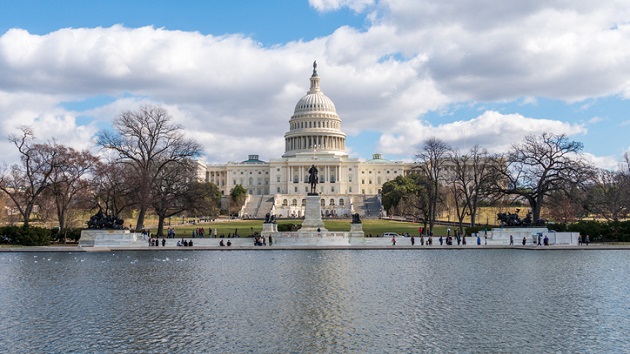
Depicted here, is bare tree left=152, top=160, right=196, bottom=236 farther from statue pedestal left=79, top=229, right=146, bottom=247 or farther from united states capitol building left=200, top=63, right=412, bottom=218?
united states capitol building left=200, top=63, right=412, bottom=218

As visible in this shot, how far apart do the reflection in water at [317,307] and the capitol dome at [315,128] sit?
132036 mm

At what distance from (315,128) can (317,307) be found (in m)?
145

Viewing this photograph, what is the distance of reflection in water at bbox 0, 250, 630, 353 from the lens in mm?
14789

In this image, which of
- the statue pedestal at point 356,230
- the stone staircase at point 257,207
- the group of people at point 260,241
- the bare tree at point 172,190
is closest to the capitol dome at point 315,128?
the stone staircase at point 257,207

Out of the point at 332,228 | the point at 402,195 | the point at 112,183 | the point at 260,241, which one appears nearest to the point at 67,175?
the point at 112,183

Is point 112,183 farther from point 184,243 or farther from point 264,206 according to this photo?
point 264,206

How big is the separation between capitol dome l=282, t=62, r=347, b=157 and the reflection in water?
132 metres

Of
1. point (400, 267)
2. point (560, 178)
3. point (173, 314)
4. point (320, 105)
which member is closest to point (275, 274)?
point (400, 267)

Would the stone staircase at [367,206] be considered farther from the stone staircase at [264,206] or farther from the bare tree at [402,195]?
the stone staircase at [264,206]

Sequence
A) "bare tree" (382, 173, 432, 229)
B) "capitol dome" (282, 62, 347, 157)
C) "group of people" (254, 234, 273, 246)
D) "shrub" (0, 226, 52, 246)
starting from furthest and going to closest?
1. "capitol dome" (282, 62, 347, 157)
2. "bare tree" (382, 173, 432, 229)
3. "group of people" (254, 234, 273, 246)
4. "shrub" (0, 226, 52, 246)

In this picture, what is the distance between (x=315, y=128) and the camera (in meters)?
163

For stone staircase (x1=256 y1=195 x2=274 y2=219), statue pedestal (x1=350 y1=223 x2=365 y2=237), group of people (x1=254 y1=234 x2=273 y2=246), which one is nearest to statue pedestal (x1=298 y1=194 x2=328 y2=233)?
statue pedestal (x1=350 y1=223 x2=365 y2=237)

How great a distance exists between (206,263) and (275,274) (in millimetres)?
6901

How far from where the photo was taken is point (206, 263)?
3297cm
